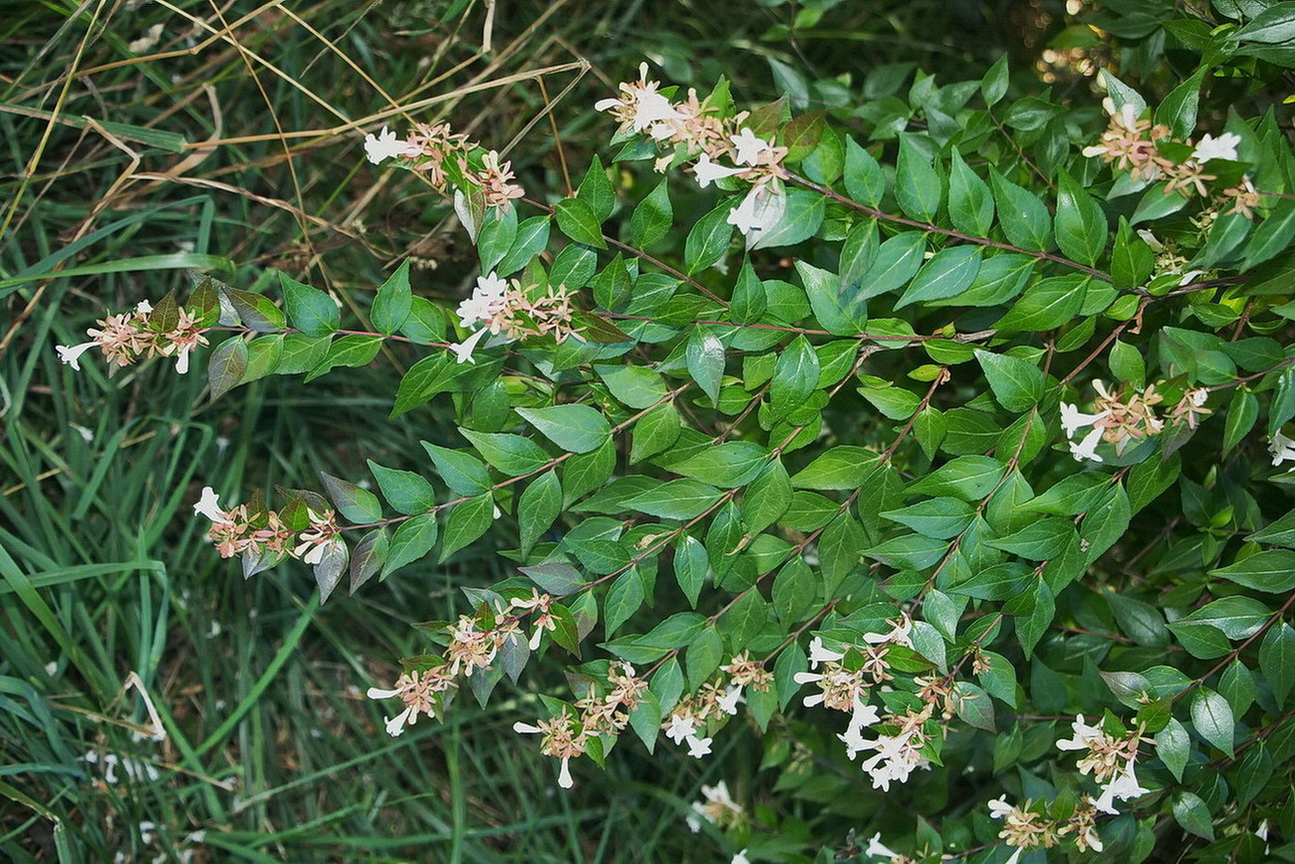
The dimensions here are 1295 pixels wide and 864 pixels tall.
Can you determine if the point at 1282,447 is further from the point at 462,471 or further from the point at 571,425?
the point at 462,471

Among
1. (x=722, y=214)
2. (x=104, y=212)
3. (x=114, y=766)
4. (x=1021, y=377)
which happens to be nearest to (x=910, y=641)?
(x=1021, y=377)

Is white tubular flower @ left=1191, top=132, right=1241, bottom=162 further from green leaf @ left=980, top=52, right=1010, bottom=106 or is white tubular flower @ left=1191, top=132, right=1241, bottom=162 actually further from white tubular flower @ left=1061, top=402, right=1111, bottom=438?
green leaf @ left=980, top=52, right=1010, bottom=106

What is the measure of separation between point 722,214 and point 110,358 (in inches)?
21.4

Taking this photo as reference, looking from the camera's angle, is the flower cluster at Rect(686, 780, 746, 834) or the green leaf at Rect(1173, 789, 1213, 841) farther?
the flower cluster at Rect(686, 780, 746, 834)

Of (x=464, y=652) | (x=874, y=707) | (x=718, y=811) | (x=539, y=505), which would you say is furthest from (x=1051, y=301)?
(x=718, y=811)

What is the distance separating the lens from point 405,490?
920 millimetres

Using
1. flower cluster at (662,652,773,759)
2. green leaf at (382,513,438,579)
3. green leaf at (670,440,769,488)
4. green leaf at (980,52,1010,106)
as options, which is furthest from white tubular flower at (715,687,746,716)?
green leaf at (980,52,1010,106)

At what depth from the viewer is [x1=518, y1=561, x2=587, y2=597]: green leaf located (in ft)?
3.04

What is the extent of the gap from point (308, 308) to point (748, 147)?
1.37 feet

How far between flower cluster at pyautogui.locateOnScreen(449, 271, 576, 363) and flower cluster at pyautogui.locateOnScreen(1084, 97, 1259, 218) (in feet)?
1.41

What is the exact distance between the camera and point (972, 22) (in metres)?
1.76

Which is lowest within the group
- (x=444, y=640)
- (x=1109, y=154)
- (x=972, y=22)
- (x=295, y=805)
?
(x=295, y=805)

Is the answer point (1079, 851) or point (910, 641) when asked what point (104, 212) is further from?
point (1079, 851)

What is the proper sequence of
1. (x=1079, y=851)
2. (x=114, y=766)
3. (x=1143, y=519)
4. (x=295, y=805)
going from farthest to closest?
(x=295, y=805) < (x=114, y=766) < (x=1143, y=519) < (x=1079, y=851)
